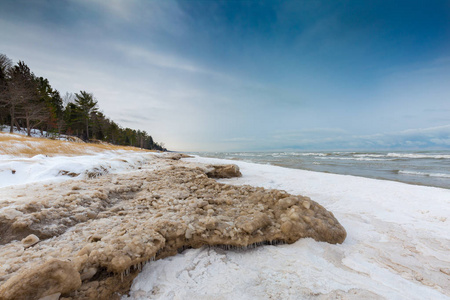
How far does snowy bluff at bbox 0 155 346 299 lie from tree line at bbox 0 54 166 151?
31.3 m

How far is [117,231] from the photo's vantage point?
7.25 feet

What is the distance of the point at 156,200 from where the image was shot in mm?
3494

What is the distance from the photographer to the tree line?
24578mm

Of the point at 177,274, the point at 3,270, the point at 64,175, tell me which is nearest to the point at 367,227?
the point at 177,274

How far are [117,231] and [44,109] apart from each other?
4019 cm

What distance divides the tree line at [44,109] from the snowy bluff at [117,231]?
31301mm

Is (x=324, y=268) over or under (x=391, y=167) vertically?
under

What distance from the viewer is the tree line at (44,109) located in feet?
80.6

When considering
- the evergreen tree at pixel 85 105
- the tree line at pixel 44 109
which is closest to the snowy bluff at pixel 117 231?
the tree line at pixel 44 109

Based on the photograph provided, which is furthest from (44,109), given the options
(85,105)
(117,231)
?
(117,231)

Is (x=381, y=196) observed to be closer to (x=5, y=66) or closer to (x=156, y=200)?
(x=156, y=200)

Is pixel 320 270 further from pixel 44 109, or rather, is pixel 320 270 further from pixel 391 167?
pixel 44 109

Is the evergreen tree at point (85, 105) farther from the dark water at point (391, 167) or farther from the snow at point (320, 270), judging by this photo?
the snow at point (320, 270)

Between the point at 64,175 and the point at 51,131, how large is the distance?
151 feet
